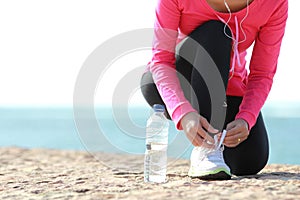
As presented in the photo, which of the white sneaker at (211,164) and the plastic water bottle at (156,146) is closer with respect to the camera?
the white sneaker at (211,164)

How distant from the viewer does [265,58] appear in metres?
2.75

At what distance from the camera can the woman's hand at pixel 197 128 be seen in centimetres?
242

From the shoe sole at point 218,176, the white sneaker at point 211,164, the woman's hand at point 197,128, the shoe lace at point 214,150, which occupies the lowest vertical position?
the shoe sole at point 218,176

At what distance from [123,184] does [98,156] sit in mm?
1935

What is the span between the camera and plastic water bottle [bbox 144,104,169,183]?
2.65 metres

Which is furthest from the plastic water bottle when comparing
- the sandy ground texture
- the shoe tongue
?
the shoe tongue

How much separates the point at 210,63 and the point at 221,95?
0.55 feet

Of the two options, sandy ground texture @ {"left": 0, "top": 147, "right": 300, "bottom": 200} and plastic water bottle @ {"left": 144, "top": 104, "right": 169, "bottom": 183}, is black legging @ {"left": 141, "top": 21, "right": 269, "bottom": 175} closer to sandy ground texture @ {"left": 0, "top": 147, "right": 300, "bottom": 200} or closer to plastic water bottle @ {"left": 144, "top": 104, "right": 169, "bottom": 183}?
plastic water bottle @ {"left": 144, "top": 104, "right": 169, "bottom": 183}

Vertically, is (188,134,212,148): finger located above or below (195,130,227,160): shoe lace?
above

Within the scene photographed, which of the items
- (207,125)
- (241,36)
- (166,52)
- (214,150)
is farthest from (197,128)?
(241,36)

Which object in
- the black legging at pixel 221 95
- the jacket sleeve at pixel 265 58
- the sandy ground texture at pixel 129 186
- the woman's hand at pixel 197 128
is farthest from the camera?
the jacket sleeve at pixel 265 58

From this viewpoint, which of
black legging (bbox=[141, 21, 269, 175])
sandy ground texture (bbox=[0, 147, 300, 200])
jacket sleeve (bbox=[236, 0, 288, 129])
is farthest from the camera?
jacket sleeve (bbox=[236, 0, 288, 129])

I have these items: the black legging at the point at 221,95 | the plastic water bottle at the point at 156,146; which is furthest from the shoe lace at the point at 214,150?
the plastic water bottle at the point at 156,146

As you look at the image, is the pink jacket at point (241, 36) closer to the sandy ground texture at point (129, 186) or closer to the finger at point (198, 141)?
the finger at point (198, 141)
